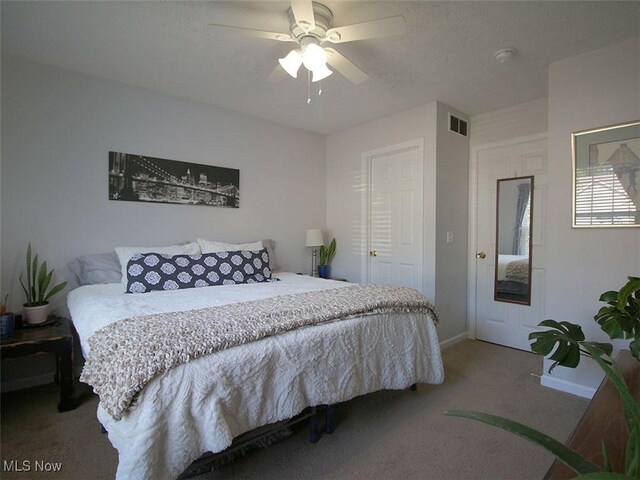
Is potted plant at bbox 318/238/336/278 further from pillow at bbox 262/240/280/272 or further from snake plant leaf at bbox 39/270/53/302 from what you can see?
snake plant leaf at bbox 39/270/53/302

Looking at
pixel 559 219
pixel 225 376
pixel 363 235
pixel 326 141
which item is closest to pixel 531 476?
pixel 225 376

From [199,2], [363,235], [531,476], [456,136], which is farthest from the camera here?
[363,235]

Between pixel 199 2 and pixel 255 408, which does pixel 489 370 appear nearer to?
pixel 255 408

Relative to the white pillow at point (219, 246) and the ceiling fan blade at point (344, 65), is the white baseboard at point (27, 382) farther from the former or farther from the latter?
the ceiling fan blade at point (344, 65)

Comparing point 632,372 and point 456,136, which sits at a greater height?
point 456,136

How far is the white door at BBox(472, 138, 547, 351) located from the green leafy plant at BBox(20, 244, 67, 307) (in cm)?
384

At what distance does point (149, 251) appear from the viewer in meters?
2.69

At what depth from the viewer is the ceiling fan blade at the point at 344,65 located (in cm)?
195

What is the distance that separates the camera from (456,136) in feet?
11.0

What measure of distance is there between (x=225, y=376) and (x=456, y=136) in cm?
320

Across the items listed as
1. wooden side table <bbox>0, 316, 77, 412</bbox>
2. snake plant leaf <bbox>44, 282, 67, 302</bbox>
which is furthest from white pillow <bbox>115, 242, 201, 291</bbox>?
wooden side table <bbox>0, 316, 77, 412</bbox>

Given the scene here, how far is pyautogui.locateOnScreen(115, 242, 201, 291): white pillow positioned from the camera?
2513 mm

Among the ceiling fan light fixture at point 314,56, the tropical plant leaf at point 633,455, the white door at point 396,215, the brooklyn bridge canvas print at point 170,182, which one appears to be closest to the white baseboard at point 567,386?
the white door at point 396,215

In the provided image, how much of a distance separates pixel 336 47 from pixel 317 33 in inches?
17.3
